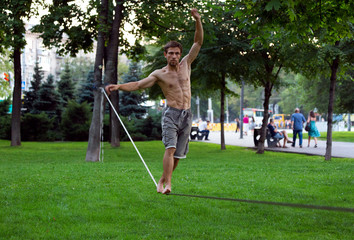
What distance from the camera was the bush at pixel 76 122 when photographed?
120ft

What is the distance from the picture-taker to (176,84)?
7062 millimetres

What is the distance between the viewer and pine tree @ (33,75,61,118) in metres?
42.9

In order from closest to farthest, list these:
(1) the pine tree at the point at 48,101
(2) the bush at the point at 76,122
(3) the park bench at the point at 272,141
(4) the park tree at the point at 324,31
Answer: (4) the park tree at the point at 324,31
(3) the park bench at the point at 272,141
(2) the bush at the point at 76,122
(1) the pine tree at the point at 48,101

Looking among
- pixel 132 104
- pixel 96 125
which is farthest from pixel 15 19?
pixel 132 104

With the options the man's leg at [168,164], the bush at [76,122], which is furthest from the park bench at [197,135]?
the man's leg at [168,164]

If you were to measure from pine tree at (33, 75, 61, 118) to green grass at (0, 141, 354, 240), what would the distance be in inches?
1212

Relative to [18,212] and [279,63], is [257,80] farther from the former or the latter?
[18,212]

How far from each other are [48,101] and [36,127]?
746 cm

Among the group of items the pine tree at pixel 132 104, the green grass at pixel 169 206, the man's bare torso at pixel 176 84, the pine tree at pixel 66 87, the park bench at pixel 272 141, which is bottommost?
the green grass at pixel 169 206

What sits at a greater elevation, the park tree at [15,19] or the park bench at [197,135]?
the park tree at [15,19]

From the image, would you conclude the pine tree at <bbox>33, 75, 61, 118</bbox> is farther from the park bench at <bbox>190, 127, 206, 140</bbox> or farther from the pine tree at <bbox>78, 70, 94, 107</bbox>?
the park bench at <bbox>190, 127, 206, 140</bbox>

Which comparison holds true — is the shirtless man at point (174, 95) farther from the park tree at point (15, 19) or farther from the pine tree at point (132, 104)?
the pine tree at point (132, 104)

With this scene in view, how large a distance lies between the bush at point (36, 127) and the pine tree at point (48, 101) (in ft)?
21.0

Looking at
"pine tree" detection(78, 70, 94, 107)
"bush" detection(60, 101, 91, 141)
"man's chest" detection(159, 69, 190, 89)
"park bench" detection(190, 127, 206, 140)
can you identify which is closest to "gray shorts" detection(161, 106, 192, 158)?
"man's chest" detection(159, 69, 190, 89)
